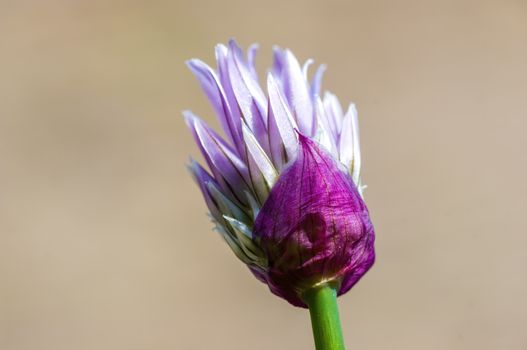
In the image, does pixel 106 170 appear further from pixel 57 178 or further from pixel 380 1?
pixel 380 1

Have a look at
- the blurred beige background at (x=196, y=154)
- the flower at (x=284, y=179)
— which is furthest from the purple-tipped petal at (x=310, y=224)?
the blurred beige background at (x=196, y=154)

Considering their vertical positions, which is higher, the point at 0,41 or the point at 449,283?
the point at 0,41

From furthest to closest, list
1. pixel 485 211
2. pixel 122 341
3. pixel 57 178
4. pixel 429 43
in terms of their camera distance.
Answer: pixel 429 43, pixel 57 178, pixel 485 211, pixel 122 341

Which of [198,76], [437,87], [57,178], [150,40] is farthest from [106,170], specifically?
[198,76]

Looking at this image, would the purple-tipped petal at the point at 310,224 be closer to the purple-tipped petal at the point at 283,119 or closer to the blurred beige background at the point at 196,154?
the purple-tipped petal at the point at 283,119

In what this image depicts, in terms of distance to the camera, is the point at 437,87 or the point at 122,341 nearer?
the point at 122,341

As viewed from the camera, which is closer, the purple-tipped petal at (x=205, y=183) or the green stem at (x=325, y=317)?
the green stem at (x=325, y=317)

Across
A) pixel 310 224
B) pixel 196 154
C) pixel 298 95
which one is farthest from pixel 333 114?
pixel 196 154
